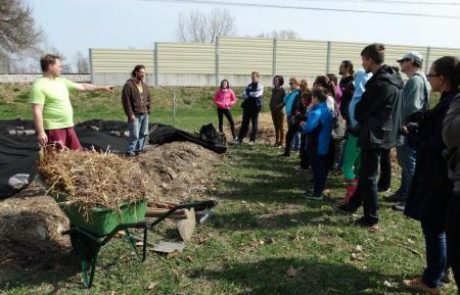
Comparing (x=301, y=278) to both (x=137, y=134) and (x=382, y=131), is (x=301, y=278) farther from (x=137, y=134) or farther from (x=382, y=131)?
(x=137, y=134)

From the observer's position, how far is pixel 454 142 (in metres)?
3.04

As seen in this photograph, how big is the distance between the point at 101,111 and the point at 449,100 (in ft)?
70.1

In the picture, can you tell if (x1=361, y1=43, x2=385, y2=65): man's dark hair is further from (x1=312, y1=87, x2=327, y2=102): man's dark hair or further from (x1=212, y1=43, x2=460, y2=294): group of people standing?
(x1=312, y1=87, x2=327, y2=102): man's dark hair

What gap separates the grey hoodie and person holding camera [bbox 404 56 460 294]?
46 cm

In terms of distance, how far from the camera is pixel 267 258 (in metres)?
4.73

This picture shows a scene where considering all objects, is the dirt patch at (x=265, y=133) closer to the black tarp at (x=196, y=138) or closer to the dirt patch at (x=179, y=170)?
the black tarp at (x=196, y=138)

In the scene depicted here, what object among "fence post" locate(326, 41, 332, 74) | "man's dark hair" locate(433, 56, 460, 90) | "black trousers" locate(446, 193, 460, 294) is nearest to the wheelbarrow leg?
"black trousers" locate(446, 193, 460, 294)

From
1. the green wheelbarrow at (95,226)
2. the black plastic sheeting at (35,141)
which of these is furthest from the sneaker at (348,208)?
the black plastic sheeting at (35,141)

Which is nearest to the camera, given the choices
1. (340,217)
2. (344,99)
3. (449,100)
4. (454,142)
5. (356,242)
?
(454,142)

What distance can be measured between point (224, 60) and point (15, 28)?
71.4ft

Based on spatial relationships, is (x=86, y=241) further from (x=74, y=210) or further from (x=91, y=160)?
(x=91, y=160)

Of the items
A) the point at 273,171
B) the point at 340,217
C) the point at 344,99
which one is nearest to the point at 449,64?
the point at 340,217

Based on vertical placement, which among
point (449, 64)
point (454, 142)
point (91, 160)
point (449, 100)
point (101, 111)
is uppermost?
point (449, 64)

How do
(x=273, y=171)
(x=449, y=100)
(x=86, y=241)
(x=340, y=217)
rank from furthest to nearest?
(x=273, y=171) → (x=340, y=217) → (x=86, y=241) → (x=449, y=100)
